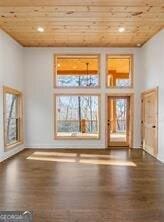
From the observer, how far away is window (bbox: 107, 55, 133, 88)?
9695mm

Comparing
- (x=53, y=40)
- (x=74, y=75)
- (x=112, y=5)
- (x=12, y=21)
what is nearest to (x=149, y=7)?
(x=112, y=5)

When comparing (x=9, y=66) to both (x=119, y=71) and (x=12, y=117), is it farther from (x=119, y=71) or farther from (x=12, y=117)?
(x=119, y=71)

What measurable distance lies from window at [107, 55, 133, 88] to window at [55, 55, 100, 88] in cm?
50

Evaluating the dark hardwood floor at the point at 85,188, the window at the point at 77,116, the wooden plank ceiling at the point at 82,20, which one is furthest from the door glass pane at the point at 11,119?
the wooden plank ceiling at the point at 82,20

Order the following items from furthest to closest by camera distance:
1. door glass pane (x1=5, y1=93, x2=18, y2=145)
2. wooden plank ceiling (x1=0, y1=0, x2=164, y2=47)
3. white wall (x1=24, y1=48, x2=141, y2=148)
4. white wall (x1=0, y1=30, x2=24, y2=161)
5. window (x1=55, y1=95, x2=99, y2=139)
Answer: window (x1=55, y1=95, x2=99, y2=139) → white wall (x1=24, y1=48, x2=141, y2=148) → door glass pane (x1=5, y1=93, x2=18, y2=145) → white wall (x1=0, y1=30, x2=24, y2=161) → wooden plank ceiling (x1=0, y1=0, x2=164, y2=47)

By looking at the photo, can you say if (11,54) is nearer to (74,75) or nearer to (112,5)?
(74,75)

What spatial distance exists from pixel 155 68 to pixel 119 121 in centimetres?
281

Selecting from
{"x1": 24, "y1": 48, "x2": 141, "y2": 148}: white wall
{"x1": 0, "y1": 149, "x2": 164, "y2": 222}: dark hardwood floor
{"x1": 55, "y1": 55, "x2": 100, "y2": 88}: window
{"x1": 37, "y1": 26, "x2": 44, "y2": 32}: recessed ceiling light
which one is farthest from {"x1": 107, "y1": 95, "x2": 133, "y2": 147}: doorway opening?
{"x1": 37, "y1": 26, "x2": 44, "y2": 32}: recessed ceiling light

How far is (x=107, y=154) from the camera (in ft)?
27.6

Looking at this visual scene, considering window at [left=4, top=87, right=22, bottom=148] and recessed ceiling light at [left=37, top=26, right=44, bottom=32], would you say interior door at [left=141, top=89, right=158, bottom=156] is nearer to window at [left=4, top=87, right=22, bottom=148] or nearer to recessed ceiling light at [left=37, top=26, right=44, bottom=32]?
recessed ceiling light at [left=37, top=26, right=44, bottom=32]

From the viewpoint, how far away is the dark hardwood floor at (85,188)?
3557 millimetres

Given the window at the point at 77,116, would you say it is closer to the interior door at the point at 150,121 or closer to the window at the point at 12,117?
the window at the point at 12,117

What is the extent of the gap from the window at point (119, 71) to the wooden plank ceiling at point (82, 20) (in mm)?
791

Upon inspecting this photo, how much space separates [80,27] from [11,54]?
8.15 feet
